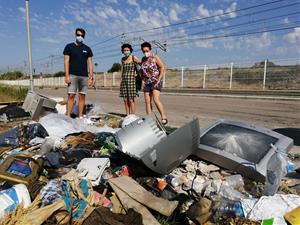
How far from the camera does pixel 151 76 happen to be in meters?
6.28

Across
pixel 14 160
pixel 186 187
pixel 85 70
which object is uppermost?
pixel 85 70

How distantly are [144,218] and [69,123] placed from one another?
128 inches

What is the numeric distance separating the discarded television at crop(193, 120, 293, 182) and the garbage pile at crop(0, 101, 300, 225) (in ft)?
0.26

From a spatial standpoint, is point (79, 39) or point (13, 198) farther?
point (79, 39)

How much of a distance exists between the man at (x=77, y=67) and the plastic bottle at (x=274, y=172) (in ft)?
14.5

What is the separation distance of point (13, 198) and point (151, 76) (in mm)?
4186

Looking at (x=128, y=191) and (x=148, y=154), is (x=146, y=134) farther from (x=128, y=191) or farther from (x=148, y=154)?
(x=128, y=191)

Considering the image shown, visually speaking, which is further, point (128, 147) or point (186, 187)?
point (128, 147)

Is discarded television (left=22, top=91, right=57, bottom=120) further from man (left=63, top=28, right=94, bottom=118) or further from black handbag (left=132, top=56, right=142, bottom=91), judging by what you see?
black handbag (left=132, top=56, right=142, bottom=91)

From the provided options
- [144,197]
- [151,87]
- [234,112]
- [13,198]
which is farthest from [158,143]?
[234,112]

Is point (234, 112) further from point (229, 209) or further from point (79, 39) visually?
point (229, 209)

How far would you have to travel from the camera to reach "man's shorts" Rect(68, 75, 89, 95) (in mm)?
6589

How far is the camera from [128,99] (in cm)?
682

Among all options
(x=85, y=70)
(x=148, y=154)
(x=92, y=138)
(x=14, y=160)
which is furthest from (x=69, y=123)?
(x=148, y=154)
